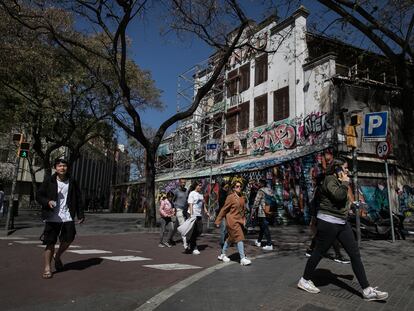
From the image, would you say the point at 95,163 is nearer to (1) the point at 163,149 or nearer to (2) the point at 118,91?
(1) the point at 163,149

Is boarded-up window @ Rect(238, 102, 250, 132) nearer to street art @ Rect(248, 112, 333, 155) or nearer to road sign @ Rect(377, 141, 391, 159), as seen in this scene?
street art @ Rect(248, 112, 333, 155)

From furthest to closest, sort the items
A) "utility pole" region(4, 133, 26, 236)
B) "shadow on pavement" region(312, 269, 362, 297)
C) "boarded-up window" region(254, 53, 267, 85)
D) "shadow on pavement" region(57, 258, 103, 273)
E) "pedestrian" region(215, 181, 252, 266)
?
"boarded-up window" region(254, 53, 267, 85)
"utility pole" region(4, 133, 26, 236)
"pedestrian" region(215, 181, 252, 266)
"shadow on pavement" region(57, 258, 103, 273)
"shadow on pavement" region(312, 269, 362, 297)

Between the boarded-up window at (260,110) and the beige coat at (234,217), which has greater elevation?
the boarded-up window at (260,110)

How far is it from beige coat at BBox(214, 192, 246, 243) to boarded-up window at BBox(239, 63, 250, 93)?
748 inches

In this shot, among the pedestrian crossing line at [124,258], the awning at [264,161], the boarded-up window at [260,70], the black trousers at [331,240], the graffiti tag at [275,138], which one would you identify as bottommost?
the pedestrian crossing line at [124,258]

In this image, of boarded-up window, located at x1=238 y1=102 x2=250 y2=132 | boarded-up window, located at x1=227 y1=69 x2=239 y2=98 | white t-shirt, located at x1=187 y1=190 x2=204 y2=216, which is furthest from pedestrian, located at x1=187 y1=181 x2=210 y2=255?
boarded-up window, located at x1=227 y1=69 x2=239 y2=98

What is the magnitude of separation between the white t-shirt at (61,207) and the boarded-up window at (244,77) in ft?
68.3

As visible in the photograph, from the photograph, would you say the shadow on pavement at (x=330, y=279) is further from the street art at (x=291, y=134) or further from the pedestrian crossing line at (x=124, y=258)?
the street art at (x=291, y=134)

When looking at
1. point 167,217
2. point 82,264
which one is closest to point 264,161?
point 167,217

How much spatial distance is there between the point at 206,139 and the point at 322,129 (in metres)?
12.2

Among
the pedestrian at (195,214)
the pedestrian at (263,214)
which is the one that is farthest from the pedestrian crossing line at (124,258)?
the pedestrian at (263,214)

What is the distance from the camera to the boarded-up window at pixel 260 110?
79.3ft

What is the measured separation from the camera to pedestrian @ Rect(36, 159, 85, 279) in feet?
20.8

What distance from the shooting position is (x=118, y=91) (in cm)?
2316
